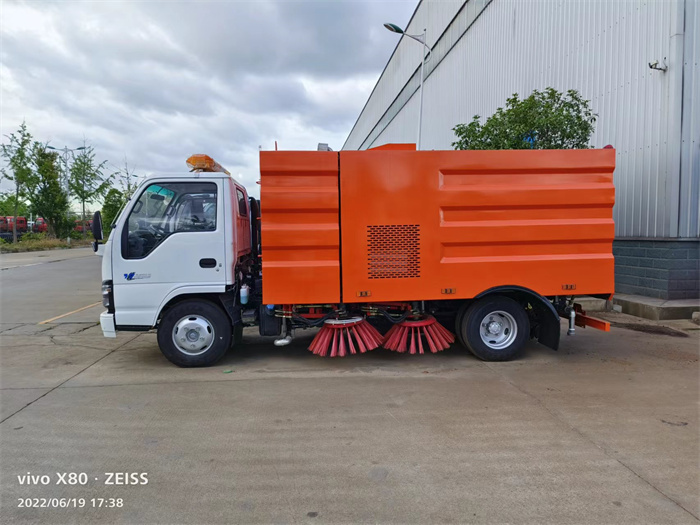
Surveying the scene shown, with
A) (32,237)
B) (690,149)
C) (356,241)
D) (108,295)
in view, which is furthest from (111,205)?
(690,149)

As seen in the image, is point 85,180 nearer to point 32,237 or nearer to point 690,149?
point 32,237

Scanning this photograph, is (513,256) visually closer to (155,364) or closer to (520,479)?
(520,479)

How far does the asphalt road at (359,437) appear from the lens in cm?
285

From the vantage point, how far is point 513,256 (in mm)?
5742

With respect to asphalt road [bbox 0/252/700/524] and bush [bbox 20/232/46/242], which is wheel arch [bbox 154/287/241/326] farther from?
bush [bbox 20/232/46/242]

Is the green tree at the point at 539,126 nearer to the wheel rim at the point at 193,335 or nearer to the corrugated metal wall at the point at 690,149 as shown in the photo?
the corrugated metal wall at the point at 690,149

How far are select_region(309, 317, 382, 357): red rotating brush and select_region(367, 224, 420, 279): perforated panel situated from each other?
0.71m

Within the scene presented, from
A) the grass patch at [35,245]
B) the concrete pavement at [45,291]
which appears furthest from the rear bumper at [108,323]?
the grass patch at [35,245]

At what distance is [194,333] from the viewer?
5742mm

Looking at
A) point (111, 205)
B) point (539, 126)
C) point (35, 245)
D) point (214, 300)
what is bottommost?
point (214, 300)

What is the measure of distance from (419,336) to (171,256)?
3268mm

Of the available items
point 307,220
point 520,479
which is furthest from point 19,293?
point 520,479

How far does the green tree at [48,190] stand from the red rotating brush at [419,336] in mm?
36238

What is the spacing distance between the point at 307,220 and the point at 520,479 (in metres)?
3.50
